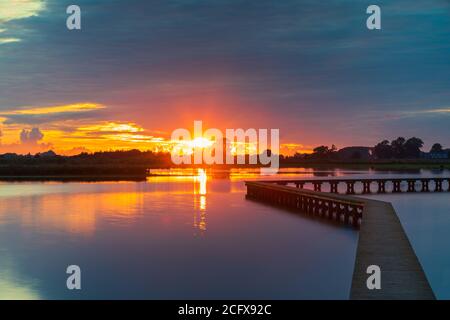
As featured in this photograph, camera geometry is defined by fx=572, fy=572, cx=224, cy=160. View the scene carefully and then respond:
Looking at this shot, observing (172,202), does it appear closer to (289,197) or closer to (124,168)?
(289,197)

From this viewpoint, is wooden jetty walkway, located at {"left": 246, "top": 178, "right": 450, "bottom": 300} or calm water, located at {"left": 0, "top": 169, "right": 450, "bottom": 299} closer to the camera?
wooden jetty walkway, located at {"left": 246, "top": 178, "right": 450, "bottom": 300}

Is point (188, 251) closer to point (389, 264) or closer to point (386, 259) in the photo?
point (386, 259)

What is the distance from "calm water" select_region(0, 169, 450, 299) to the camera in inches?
650

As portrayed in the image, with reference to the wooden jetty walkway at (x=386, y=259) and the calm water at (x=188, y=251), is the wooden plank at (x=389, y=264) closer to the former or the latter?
the wooden jetty walkway at (x=386, y=259)

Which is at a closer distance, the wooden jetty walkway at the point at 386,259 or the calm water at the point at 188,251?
the wooden jetty walkway at the point at 386,259

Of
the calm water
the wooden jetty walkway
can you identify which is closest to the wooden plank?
the wooden jetty walkway

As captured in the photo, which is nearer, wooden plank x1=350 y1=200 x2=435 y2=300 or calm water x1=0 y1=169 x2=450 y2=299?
wooden plank x1=350 y1=200 x2=435 y2=300

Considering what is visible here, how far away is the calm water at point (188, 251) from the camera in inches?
650

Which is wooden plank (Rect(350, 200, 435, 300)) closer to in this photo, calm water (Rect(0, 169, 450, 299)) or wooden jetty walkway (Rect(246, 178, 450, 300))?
wooden jetty walkway (Rect(246, 178, 450, 300))

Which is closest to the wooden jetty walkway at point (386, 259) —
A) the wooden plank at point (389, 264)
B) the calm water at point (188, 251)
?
the wooden plank at point (389, 264)

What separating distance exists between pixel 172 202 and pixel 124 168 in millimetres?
47370

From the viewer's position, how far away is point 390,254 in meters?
14.3

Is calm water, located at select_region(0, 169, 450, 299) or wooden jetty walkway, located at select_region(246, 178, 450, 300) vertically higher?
wooden jetty walkway, located at select_region(246, 178, 450, 300)
